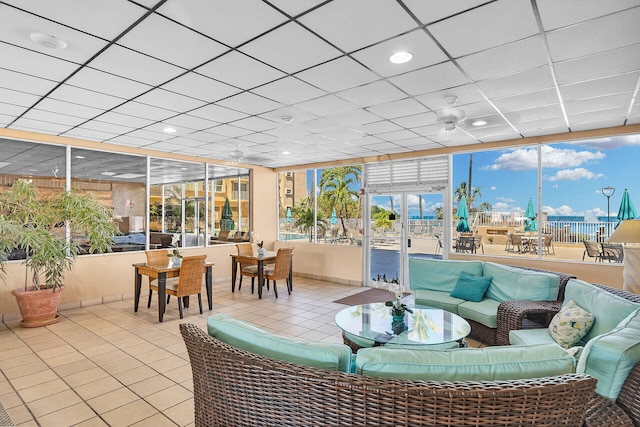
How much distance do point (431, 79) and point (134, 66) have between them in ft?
8.38

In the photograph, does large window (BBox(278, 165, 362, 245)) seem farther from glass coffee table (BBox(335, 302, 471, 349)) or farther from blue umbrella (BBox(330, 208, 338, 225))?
glass coffee table (BBox(335, 302, 471, 349))

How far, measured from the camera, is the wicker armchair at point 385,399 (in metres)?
1.20

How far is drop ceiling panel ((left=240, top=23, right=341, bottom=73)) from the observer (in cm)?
231

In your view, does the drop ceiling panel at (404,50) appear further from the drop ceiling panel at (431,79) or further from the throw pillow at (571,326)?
the throw pillow at (571,326)

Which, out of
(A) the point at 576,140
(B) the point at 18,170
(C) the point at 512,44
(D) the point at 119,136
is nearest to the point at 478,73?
(C) the point at 512,44

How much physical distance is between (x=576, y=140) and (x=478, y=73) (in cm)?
320

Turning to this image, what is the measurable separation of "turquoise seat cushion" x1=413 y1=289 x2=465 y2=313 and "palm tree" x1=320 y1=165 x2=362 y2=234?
11.2 ft

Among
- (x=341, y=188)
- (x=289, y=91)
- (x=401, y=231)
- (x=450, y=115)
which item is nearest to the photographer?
(x=289, y=91)

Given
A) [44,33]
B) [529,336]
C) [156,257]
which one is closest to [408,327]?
[529,336]

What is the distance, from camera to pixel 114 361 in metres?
3.40

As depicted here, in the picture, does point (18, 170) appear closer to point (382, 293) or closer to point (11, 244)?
point (11, 244)

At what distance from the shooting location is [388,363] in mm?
1405

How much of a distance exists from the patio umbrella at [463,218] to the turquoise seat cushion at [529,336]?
327cm

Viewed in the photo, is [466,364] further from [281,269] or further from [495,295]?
[281,269]
